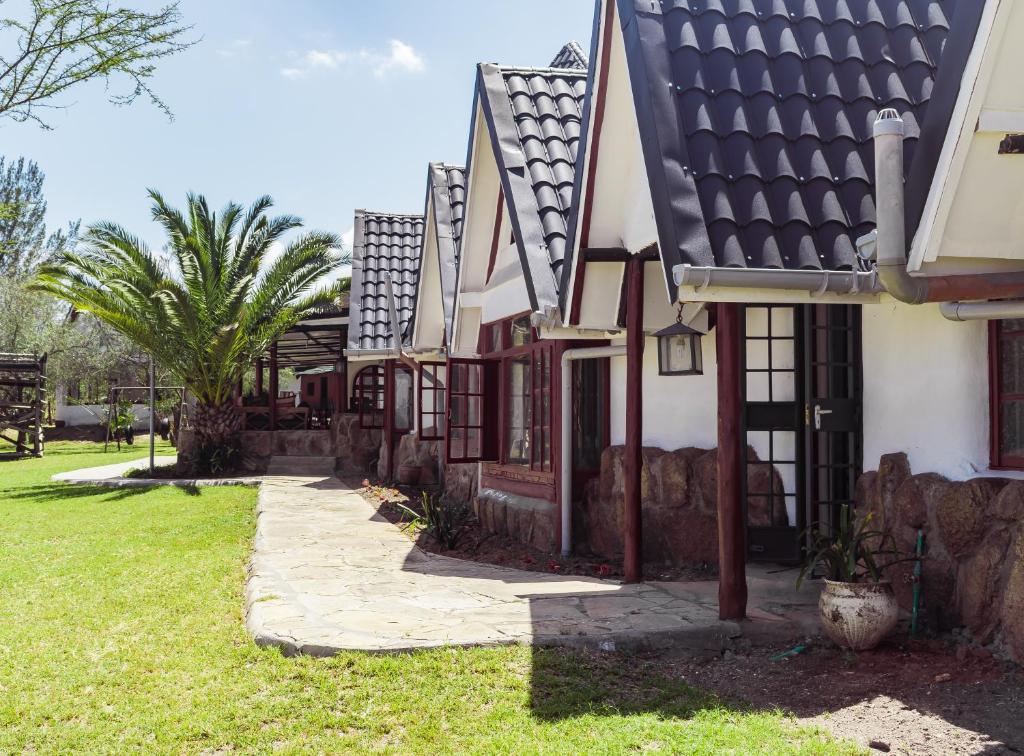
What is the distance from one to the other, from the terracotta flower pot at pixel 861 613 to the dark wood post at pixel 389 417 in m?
12.8

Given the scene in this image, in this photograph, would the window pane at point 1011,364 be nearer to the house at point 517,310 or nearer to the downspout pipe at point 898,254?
the downspout pipe at point 898,254

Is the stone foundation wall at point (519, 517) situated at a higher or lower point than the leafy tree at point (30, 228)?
lower

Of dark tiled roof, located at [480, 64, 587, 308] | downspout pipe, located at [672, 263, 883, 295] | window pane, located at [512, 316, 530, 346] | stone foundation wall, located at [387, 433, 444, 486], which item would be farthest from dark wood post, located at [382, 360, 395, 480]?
downspout pipe, located at [672, 263, 883, 295]

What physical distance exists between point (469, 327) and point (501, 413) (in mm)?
1886

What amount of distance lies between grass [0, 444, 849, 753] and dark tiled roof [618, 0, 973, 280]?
2.55 meters

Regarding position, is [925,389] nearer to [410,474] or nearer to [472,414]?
[472,414]

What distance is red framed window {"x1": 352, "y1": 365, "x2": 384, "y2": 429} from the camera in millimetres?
20594

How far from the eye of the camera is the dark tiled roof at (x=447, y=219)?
42.9ft

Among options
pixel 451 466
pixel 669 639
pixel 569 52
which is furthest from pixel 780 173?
pixel 451 466

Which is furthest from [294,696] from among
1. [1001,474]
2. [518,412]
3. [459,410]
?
[459,410]

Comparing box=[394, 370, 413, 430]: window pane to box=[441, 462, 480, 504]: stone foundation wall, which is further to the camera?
box=[394, 370, 413, 430]: window pane

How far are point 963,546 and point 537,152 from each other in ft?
19.9

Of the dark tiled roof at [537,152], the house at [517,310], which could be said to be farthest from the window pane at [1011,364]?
the dark tiled roof at [537,152]

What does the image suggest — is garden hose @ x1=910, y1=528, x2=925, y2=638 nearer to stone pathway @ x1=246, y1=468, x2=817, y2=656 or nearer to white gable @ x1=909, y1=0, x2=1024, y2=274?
stone pathway @ x1=246, y1=468, x2=817, y2=656
